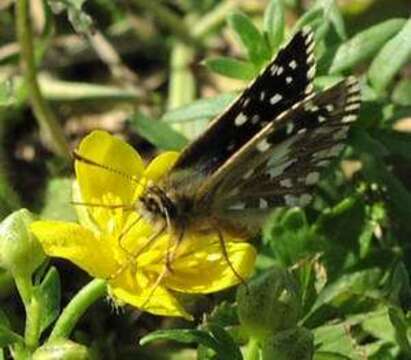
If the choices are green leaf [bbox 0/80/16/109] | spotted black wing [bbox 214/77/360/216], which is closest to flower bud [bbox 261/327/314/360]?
spotted black wing [bbox 214/77/360/216]

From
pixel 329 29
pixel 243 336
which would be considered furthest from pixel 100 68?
pixel 243 336

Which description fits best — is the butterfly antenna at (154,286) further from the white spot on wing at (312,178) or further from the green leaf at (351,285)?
the green leaf at (351,285)

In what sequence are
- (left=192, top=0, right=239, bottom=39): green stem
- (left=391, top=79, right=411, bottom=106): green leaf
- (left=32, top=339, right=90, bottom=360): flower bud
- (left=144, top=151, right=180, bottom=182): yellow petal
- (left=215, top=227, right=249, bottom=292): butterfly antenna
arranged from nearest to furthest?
(left=32, top=339, right=90, bottom=360): flower bud → (left=215, top=227, right=249, bottom=292): butterfly antenna → (left=144, top=151, right=180, bottom=182): yellow petal → (left=391, top=79, right=411, bottom=106): green leaf → (left=192, top=0, right=239, bottom=39): green stem

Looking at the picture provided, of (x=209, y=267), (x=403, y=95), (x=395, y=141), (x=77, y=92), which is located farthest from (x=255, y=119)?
(x=77, y=92)

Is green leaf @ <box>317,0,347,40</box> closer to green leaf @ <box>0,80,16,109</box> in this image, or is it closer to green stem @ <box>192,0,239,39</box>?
green leaf @ <box>0,80,16,109</box>

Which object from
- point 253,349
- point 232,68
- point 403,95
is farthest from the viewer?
point 403,95

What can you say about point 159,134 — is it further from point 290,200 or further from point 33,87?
point 290,200

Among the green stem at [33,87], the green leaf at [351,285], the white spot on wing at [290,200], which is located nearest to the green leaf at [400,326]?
the green leaf at [351,285]
